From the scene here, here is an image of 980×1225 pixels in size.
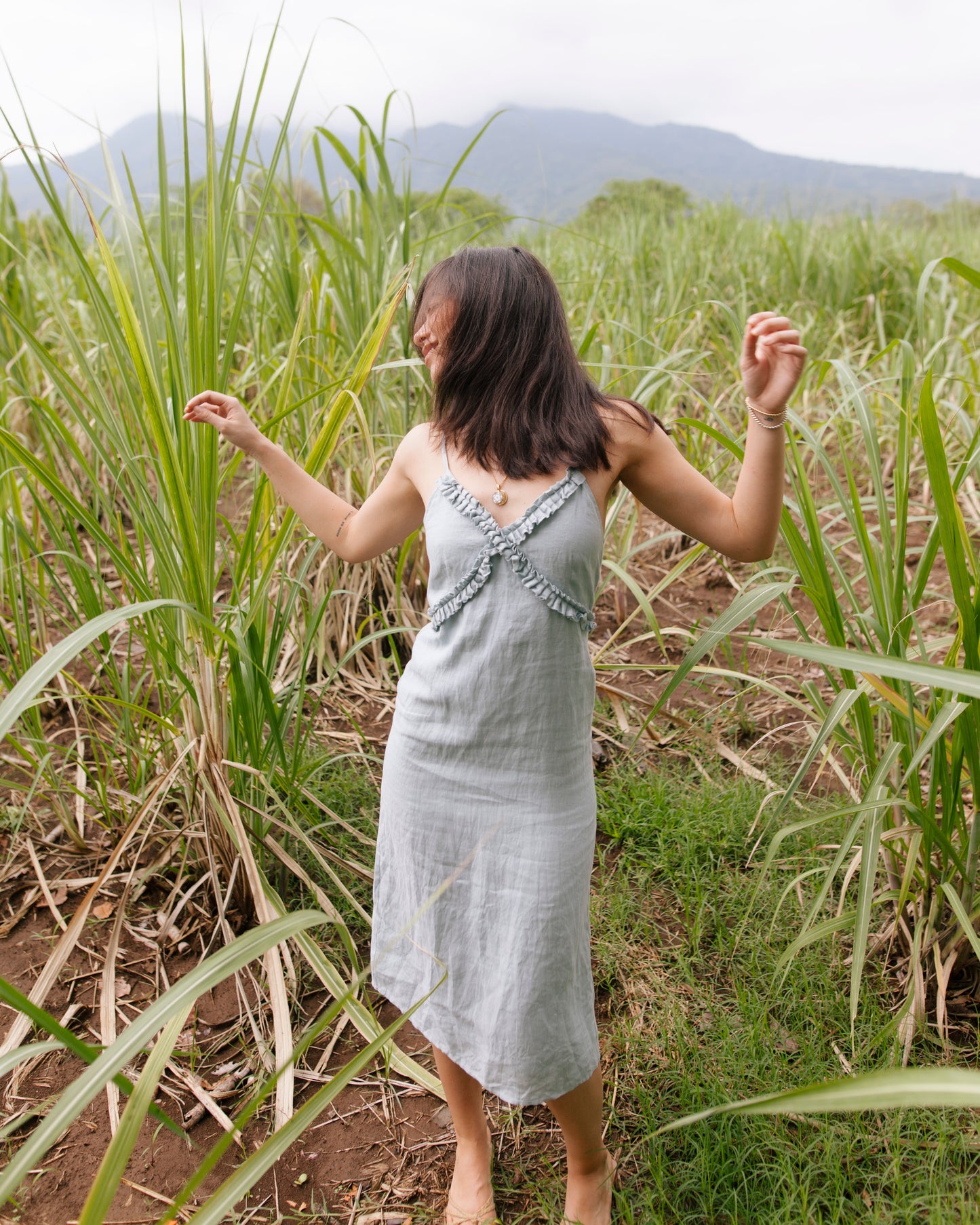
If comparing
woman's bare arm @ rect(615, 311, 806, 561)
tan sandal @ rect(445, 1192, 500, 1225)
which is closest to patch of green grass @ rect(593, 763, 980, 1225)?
tan sandal @ rect(445, 1192, 500, 1225)

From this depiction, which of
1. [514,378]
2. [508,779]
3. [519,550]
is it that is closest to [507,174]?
[514,378]

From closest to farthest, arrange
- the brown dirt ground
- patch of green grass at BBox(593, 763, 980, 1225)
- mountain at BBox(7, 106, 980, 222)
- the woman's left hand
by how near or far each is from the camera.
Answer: the woman's left hand < patch of green grass at BBox(593, 763, 980, 1225) < the brown dirt ground < mountain at BBox(7, 106, 980, 222)

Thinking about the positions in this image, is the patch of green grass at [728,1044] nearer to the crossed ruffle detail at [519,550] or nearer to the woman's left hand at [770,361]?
the crossed ruffle detail at [519,550]

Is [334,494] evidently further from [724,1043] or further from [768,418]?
[724,1043]

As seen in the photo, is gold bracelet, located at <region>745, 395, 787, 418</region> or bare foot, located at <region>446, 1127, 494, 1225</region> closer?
gold bracelet, located at <region>745, 395, 787, 418</region>

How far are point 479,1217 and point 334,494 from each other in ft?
3.15

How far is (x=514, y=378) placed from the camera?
3.34 ft

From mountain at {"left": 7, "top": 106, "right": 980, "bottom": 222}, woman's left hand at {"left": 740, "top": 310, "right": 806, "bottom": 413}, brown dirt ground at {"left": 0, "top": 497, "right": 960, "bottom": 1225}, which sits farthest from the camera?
mountain at {"left": 7, "top": 106, "right": 980, "bottom": 222}

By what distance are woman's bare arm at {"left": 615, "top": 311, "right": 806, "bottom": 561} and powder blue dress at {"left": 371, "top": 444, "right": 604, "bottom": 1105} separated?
0.09 metres

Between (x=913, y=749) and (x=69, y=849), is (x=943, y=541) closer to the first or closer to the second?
(x=913, y=749)

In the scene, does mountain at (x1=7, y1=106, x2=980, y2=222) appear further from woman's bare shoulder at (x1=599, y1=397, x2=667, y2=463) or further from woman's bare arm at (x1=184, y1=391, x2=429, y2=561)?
woman's bare shoulder at (x1=599, y1=397, x2=667, y2=463)

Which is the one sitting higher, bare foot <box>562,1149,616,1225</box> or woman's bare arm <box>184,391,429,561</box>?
woman's bare arm <box>184,391,429,561</box>

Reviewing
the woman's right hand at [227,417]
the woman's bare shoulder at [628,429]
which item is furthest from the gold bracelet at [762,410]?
the woman's right hand at [227,417]

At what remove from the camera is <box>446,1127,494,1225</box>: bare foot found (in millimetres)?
1140
